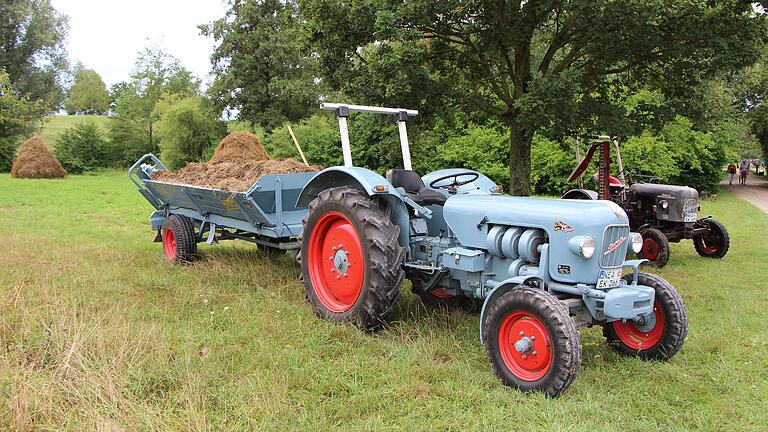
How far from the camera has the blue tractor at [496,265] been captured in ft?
11.8

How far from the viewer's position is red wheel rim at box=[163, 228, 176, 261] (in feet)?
25.0

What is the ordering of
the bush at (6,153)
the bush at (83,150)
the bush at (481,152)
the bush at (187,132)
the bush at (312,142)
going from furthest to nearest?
the bush at (83,150) → the bush at (6,153) → the bush at (187,132) → the bush at (312,142) → the bush at (481,152)

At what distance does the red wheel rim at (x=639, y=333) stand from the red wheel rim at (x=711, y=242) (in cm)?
574

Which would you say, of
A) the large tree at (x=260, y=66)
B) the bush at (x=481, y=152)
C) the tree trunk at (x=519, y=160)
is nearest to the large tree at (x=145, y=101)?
the large tree at (x=260, y=66)

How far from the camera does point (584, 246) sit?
3.62 metres

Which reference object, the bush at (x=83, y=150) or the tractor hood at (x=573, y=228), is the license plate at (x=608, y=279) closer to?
the tractor hood at (x=573, y=228)

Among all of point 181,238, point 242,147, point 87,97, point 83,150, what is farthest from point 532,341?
point 87,97

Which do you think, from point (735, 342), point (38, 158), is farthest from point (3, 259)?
point (38, 158)

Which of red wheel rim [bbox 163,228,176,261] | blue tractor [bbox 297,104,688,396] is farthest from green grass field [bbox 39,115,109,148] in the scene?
blue tractor [bbox 297,104,688,396]

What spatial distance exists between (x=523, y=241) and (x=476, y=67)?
5.49m

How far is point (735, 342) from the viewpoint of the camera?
14.9ft

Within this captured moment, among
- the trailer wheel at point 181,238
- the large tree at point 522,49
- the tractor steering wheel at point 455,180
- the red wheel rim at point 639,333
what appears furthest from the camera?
the trailer wheel at point 181,238

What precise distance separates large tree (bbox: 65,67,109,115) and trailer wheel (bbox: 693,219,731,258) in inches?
2926

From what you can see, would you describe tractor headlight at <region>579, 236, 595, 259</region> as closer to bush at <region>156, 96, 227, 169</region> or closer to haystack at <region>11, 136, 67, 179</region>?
bush at <region>156, 96, 227, 169</region>
